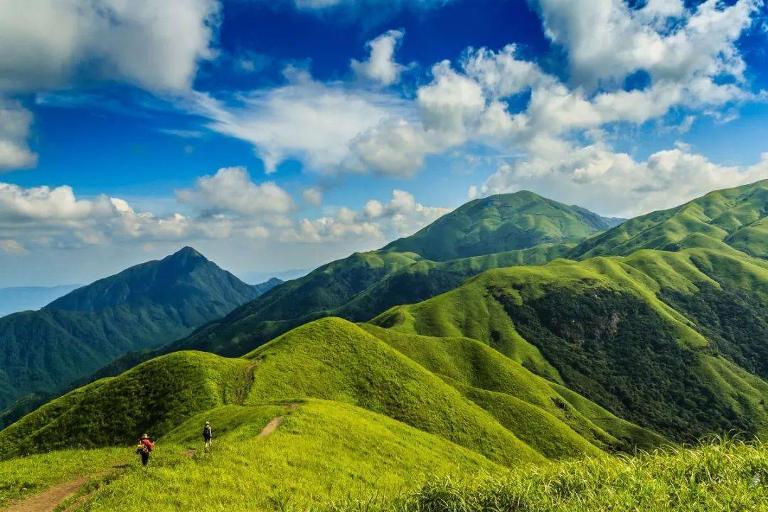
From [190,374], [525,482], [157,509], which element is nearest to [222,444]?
[157,509]

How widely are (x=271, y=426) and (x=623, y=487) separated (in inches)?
1679

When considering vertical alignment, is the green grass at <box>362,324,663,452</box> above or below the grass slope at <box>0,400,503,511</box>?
below

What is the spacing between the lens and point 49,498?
33.1 m

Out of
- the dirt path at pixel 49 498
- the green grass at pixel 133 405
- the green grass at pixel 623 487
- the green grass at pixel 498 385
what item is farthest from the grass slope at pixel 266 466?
the green grass at pixel 498 385

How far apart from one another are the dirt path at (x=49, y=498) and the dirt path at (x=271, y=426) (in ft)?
49.7

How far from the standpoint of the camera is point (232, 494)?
1150 inches

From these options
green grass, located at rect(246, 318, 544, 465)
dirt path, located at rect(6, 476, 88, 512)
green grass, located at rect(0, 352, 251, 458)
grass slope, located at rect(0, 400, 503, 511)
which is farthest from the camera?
green grass, located at rect(246, 318, 544, 465)

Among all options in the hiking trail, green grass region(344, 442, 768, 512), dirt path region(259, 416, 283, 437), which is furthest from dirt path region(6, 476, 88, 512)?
green grass region(344, 442, 768, 512)

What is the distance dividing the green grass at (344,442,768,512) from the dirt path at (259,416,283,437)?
3503 cm

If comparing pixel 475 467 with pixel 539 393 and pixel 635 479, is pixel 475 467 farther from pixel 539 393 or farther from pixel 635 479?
pixel 539 393

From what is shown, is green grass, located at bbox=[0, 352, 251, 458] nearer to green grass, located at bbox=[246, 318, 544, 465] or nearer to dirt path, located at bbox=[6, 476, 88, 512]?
green grass, located at bbox=[246, 318, 544, 465]

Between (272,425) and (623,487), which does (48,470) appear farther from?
(623,487)

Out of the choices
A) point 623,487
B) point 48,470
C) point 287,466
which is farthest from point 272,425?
point 623,487

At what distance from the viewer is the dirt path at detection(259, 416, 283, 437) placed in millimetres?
46419
